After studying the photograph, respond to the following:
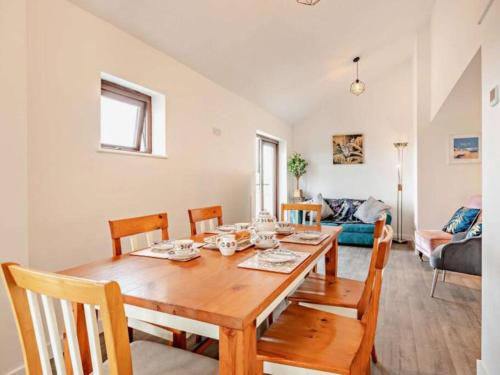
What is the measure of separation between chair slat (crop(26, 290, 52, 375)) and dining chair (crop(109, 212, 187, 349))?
75cm

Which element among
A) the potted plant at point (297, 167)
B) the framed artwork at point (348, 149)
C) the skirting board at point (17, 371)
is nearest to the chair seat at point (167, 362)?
the skirting board at point (17, 371)

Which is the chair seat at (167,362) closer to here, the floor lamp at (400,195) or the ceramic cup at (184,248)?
the ceramic cup at (184,248)

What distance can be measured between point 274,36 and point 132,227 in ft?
8.79

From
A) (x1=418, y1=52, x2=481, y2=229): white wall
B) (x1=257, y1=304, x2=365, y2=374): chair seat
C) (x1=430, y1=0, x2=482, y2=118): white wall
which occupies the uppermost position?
(x1=430, y1=0, x2=482, y2=118): white wall

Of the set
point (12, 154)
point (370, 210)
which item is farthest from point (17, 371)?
point (370, 210)

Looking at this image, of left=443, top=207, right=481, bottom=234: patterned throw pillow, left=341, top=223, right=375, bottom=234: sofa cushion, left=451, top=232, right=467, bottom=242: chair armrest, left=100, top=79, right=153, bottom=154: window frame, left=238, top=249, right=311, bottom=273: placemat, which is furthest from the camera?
left=341, top=223, right=375, bottom=234: sofa cushion

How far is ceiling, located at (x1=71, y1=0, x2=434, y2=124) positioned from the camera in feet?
8.29

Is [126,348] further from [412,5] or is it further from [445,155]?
[445,155]

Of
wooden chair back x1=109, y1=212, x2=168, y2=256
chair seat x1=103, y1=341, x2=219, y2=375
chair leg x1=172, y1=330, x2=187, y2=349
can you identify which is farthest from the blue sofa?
chair seat x1=103, y1=341, x2=219, y2=375

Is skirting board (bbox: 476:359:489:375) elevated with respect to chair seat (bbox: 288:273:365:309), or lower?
lower

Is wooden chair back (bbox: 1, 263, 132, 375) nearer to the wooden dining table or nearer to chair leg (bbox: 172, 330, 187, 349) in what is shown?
the wooden dining table

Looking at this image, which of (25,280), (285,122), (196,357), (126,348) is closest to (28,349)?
(25,280)

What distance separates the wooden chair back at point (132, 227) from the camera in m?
1.62

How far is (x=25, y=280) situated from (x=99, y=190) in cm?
163
